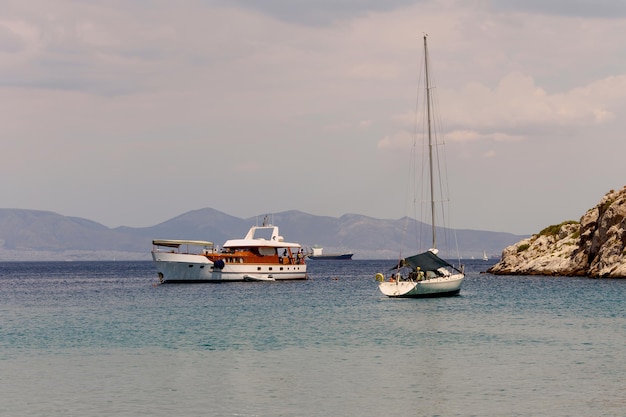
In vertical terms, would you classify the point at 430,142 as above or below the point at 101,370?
above

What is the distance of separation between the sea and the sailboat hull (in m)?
3.39

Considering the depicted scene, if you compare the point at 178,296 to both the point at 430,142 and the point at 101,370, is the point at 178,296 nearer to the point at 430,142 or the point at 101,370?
the point at 430,142

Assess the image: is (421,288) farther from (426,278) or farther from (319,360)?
(319,360)

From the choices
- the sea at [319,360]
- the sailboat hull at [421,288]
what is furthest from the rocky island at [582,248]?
the sea at [319,360]

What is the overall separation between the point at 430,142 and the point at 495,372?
151 ft

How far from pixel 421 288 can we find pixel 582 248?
58918 mm

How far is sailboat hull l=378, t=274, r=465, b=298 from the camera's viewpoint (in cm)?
7325

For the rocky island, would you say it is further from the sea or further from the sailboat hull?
the sea

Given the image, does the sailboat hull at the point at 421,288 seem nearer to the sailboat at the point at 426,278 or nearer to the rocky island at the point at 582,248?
the sailboat at the point at 426,278

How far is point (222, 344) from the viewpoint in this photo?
43.9 metres

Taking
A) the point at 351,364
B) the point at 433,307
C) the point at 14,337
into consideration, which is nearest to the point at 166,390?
the point at 351,364

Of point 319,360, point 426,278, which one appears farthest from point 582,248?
point 319,360

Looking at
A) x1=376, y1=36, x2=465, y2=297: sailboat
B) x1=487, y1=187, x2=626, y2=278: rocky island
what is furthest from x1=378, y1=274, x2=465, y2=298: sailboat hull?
x1=487, y1=187, x2=626, y2=278: rocky island

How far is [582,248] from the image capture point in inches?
4877
